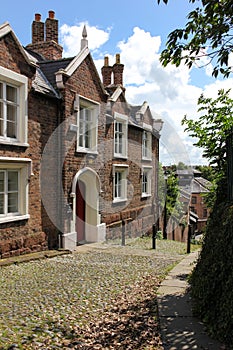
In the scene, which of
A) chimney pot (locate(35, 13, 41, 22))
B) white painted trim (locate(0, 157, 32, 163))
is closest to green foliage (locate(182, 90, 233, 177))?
white painted trim (locate(0, 157, 32, 163))

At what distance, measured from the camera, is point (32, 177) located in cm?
1116

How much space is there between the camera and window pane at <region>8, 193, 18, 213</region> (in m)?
10.6

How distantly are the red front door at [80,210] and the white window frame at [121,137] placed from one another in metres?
3.44

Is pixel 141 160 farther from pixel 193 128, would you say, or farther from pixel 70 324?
pixel 70 324

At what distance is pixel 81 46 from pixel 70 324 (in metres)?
12.1

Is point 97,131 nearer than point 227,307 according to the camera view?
No

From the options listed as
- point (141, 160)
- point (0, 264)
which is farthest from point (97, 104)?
point (0, 264)

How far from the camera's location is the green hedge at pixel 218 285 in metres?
4.31

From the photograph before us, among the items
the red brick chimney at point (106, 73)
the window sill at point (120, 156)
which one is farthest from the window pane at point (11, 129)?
the red brick chimney at point (106, 73)

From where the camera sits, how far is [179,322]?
5000 millimetres

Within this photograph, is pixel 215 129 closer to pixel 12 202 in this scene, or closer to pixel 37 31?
pixel 12 202

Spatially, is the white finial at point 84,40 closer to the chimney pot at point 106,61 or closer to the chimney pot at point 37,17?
the chimney pot at point 37,17

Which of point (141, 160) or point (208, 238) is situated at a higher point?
point (141, 160)

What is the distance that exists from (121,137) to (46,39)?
6.44 metres
